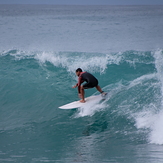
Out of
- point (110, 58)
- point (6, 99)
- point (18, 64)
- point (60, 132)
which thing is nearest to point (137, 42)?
point (110, 58)

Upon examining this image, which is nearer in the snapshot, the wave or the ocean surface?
the ocean surface

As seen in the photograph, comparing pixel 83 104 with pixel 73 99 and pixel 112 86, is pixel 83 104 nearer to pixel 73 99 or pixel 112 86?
pixel 73 99

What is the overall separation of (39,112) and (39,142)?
223 centimetres

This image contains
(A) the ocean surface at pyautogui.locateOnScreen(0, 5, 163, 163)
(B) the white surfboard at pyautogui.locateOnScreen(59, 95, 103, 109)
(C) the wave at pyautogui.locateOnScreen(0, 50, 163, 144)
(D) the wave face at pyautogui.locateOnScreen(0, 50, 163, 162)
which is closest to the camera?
(A) the ocean surface at pyautogui.locateOnScreen(0, 5, 163, 163)

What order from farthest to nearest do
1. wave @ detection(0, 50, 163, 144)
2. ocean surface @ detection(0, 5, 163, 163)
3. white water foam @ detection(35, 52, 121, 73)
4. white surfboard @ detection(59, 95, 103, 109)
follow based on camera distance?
white water foam @ detection(35, 52, 121, 73) < white surfboard @ detection(59, 95, 103, 109) < wave @ detection(0, 50, 163, 144) < ocean surface @ detection(0, 5, 163, 163)

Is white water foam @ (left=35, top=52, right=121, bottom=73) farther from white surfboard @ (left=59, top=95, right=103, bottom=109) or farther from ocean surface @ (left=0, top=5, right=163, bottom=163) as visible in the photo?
white surfboard @ (left=59, top=95, right=103, bottom=109)

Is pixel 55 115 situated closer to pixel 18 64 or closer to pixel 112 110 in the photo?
pixel 112 110

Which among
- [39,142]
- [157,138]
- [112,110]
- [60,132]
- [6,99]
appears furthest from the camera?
[6,99]

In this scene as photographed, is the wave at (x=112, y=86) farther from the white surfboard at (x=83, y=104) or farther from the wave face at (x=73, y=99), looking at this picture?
the white surfboard at (x=83, y=104)

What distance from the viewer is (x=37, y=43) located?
25.5m

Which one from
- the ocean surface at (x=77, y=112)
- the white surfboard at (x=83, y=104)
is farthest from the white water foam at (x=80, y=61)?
the white surfboard at (x=83, y=104)

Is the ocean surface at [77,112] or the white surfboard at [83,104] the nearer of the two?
the ocean surface at [77,112]

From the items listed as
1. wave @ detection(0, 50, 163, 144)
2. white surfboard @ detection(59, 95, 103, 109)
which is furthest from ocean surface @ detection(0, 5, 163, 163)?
white surfboard @ detection(59, 95, 103, 109)

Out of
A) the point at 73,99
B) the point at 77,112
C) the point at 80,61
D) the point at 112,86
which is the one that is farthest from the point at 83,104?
the point at 80,61
